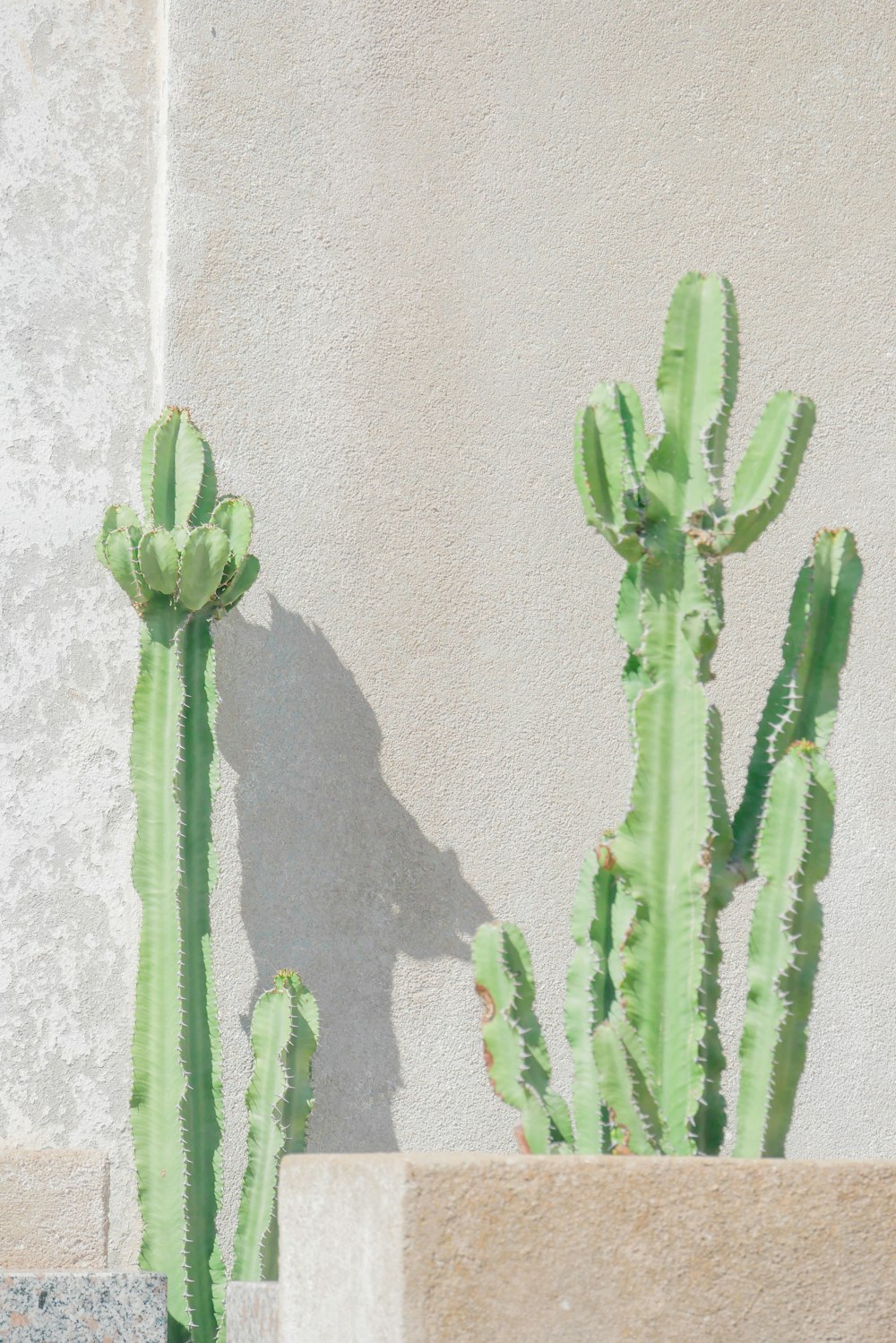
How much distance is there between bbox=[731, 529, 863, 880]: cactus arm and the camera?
299 centimetres

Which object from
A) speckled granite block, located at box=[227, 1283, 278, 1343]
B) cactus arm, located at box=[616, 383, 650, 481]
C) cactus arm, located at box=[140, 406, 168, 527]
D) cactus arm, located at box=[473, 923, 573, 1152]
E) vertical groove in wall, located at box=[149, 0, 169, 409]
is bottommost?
speckled granite block, located at box=[227, 1283, 278, 1343]

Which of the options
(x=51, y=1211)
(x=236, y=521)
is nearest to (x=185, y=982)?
→ (x=51, y=1211)

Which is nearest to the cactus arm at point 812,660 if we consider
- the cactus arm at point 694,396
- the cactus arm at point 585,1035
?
the cactus arm at point 694,396

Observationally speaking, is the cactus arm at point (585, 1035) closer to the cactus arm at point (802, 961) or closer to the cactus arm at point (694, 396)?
the cactus arm at point (802, 961)

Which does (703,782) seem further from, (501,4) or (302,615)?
(501,4)

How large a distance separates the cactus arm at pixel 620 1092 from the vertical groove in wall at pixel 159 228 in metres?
2.66

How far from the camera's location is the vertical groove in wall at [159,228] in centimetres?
471

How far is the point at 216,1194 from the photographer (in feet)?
12.0

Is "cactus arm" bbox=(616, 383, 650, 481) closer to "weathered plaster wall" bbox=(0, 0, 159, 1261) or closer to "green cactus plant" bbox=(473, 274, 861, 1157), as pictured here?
"green cactus plant" bbox=(473, 274, 861, 1157)

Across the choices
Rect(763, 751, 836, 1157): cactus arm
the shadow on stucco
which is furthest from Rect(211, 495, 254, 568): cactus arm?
Rect(763, 751, 836, 1157): cactus arm

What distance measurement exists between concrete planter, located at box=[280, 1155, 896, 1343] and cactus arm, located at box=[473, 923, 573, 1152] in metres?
0.36

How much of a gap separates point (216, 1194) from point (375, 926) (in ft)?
3.41

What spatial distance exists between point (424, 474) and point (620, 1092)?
2.54 m

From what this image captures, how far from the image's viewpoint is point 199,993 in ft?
12.1
